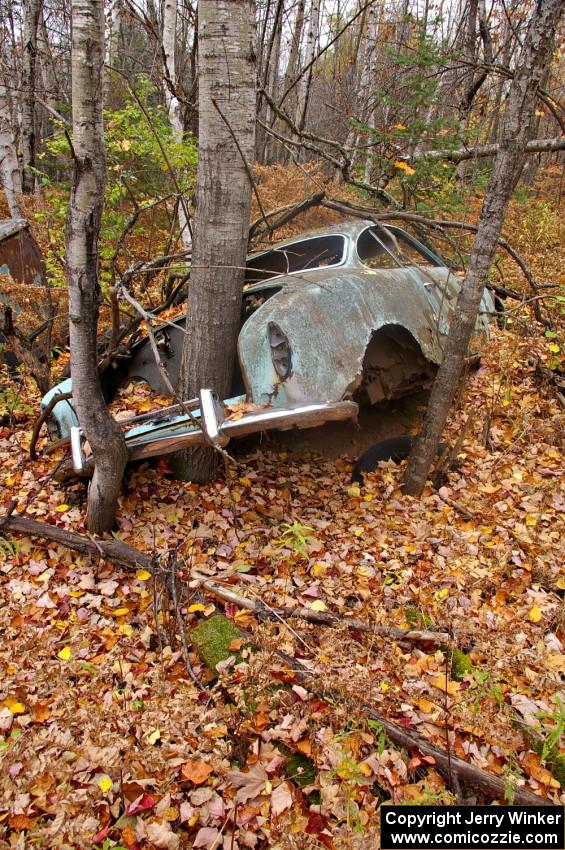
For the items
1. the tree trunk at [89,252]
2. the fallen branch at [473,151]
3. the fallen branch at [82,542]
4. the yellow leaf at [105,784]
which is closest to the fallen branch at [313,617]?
the fallen branch at [82,542]

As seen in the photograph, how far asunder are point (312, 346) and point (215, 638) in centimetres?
208

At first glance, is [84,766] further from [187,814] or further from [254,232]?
[254,232]

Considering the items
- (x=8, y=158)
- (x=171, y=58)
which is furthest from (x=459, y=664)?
(x=8, y=158)

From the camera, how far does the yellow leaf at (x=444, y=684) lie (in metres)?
2.89

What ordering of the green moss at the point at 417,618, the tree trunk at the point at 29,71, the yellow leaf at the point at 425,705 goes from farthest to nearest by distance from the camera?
the tree trunk at the point at 29,71, the green moss at the point at 417,618, the yellow leaf at the point at 425,705

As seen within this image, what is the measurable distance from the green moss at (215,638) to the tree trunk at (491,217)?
206 cm

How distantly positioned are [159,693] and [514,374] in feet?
16.4

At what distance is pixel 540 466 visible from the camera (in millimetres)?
4844

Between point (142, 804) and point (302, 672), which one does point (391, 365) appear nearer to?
point (302, 672)

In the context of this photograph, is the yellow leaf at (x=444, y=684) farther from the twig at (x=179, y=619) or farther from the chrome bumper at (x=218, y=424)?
the chrome bumper at (x=218, y=424)

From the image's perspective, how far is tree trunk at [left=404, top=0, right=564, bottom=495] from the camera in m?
3.45

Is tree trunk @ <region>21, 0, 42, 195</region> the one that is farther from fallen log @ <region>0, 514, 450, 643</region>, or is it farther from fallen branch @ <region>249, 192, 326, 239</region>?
fallen log @ <region>0, 514, 450, 643</region>

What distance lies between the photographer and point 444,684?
2939 mm

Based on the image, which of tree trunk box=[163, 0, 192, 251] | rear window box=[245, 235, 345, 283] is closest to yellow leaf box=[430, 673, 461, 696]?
rear window box=[245, 235, 345, 283]
